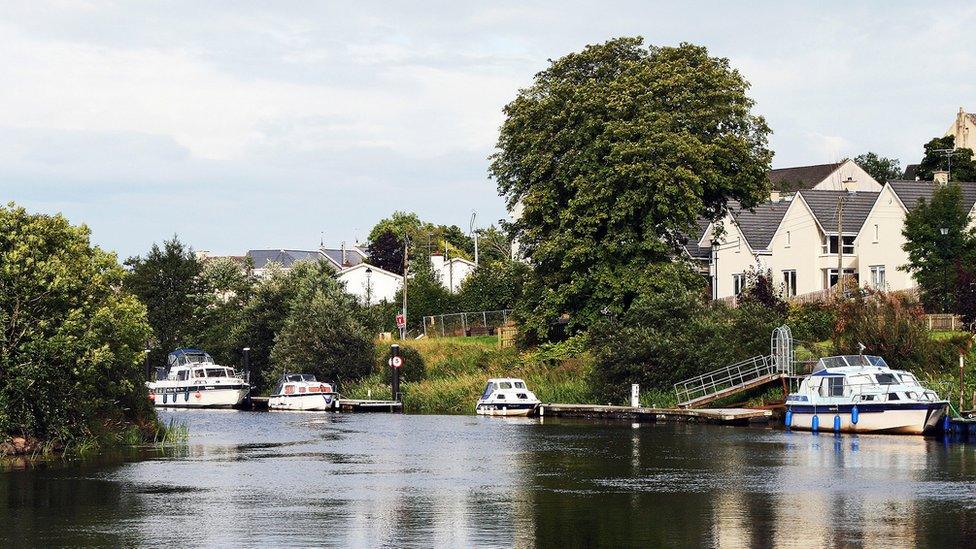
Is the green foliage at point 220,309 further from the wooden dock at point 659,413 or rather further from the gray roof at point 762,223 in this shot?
the gray roof at point 762,223

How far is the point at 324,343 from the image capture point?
93.6 metres

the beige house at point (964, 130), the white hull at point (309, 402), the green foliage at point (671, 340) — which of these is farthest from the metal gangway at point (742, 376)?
the beige house at point (964, 130)

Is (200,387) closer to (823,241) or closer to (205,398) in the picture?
(205,398)

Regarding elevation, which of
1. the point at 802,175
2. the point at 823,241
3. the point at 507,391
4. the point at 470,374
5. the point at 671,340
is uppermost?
the point at 802,175

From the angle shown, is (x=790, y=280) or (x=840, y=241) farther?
(x=790, y=280)

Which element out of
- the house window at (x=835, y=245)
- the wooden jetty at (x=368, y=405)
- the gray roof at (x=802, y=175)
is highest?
the gray roof at (x=802, y=175)

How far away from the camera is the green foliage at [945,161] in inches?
5054

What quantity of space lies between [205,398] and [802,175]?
100227mm

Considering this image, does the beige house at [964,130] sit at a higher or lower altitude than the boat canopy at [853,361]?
higher

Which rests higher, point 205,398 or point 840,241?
point 840,241

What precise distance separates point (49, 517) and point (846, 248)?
81.3m

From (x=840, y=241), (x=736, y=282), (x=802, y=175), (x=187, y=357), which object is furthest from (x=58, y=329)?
(x=802, y=175)

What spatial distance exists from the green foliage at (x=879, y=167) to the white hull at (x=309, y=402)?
321 ft

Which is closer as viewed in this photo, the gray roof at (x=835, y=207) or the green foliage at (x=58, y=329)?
the green foliage at (x=58, y=329)
